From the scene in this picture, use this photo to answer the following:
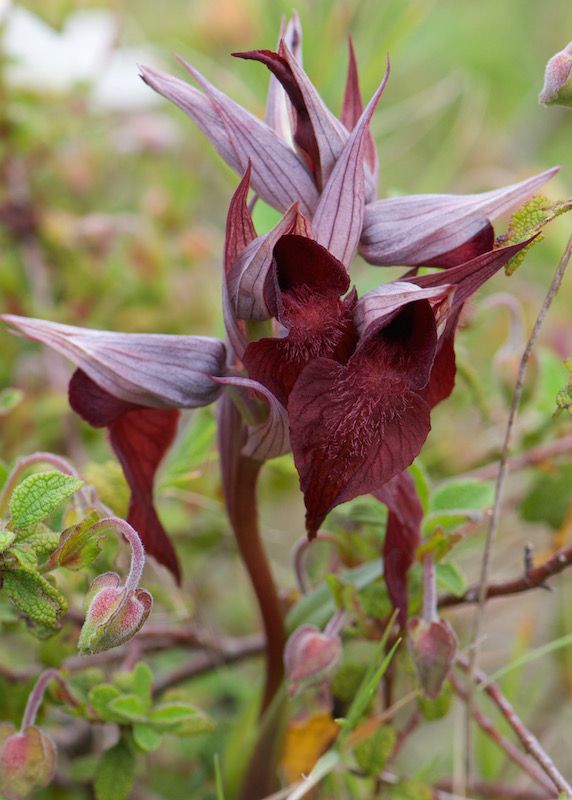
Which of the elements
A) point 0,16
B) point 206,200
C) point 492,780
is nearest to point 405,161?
point 206,200

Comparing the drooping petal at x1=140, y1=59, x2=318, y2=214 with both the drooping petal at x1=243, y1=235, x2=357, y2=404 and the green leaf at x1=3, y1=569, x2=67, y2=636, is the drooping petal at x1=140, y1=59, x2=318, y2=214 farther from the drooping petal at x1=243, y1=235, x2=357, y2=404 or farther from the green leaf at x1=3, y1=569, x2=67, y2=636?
the green leaf at x1=3, y1=569, x2=67, y2=636

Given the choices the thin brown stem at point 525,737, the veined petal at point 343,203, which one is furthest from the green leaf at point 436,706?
the veined petal at point 343,203

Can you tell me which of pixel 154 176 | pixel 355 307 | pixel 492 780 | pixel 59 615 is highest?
pixel 154 176

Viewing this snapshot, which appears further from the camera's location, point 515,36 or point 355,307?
point 515,36

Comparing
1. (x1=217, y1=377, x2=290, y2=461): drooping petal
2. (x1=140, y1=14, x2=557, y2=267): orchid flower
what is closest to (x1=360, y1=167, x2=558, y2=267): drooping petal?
(x1=140, y1=14, x2=557, y2=267): orchid flower

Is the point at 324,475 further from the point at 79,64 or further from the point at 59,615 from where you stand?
the point at 79,64

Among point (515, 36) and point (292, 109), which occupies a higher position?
point (515, 36)
